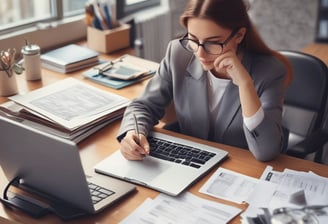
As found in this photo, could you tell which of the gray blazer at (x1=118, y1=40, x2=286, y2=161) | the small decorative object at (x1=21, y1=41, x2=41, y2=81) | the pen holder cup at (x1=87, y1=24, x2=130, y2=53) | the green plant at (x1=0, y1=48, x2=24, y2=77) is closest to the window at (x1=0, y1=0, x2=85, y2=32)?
the pen holder cup at (x1=87, y1=24, x2=130, y2=53)

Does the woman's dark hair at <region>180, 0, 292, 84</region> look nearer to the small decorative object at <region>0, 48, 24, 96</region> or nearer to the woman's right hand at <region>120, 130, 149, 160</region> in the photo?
the woman's right hand at <region>120, 130, 149, 160</region>

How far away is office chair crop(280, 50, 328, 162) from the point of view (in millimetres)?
2027

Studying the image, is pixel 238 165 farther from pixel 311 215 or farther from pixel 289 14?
pixel 289 14

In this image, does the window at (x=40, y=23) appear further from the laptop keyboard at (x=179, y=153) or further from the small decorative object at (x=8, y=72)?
the laptop keyboard at (x=179, y=153)

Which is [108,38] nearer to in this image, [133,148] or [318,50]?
[133,148]

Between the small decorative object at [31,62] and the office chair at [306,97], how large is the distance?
1.02 metres

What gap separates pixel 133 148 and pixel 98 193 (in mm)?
217

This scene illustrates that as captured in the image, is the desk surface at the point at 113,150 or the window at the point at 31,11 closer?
the desk surface at the point at 113,150

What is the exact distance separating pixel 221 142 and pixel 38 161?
718 millimetres

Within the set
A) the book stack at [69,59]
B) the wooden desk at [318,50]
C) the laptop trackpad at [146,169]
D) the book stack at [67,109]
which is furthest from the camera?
the wooden desk at [318,50]

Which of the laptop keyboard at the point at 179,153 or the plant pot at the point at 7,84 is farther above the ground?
the plant pot at the point at 7,84

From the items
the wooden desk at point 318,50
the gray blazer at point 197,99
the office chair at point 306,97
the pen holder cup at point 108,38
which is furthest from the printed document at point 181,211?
the wooden desk at point 318,50

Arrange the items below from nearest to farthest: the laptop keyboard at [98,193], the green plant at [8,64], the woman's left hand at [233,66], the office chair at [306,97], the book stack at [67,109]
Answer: the laptop keyboard at [98,193], the woman's left hand at [233,66], the book stack at [67,109], the green plant at [8,64], the office chair at [306,97]

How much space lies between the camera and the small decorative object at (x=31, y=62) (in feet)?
6.79
